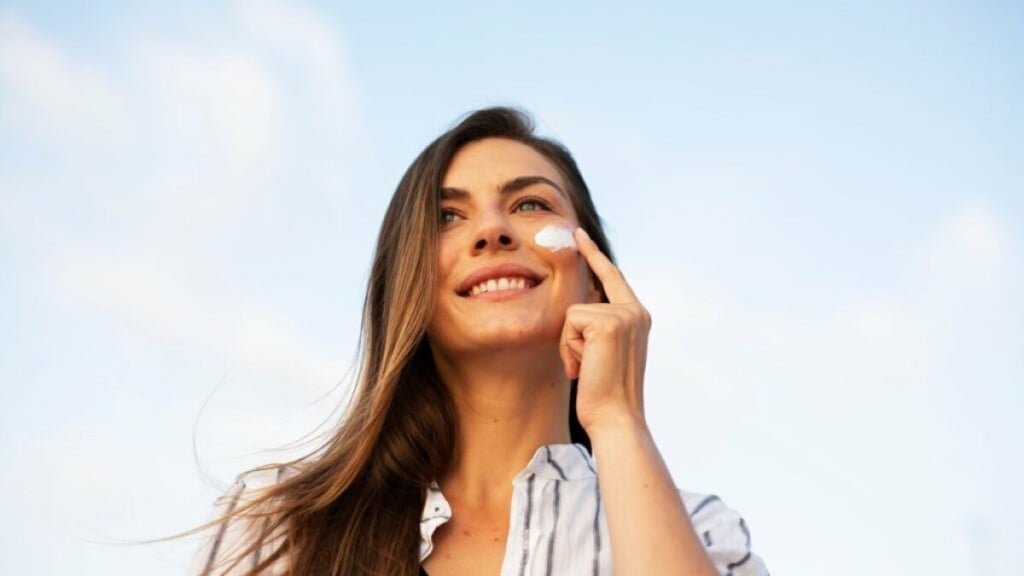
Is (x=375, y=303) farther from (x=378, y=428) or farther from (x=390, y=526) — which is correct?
(x=390, y=526)

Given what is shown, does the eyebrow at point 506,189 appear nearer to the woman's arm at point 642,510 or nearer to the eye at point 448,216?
the eye at point 448,216

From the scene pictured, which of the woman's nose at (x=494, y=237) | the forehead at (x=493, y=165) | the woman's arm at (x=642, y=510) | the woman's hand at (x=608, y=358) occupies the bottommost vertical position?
the woman's arm at (x=642, y=510)

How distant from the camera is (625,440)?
3.95 m

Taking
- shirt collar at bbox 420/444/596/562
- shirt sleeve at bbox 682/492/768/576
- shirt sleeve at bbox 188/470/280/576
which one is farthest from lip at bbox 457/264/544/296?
shirt sleeve at bbox 188/470/280/576

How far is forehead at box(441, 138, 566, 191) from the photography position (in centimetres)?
502

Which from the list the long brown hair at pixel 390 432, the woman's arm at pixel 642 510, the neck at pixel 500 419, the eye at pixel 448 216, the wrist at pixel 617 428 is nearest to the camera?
the woman's arm at pixel 642 510

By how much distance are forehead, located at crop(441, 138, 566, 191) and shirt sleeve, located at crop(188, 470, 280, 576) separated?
1.63 m

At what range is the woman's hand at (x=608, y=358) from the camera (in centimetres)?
411

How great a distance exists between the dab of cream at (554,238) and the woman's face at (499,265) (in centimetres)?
2

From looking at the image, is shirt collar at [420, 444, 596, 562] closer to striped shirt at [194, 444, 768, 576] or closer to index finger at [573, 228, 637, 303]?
striped shirt at [194, 444, 768, 576]

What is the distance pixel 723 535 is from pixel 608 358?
876mm

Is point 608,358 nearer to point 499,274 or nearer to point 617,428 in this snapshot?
point 617,428

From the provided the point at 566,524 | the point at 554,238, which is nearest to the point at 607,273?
the point at 554,238

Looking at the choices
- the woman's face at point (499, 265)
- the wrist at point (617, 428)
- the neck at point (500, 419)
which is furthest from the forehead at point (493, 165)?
the wrist at point (617, 428)
